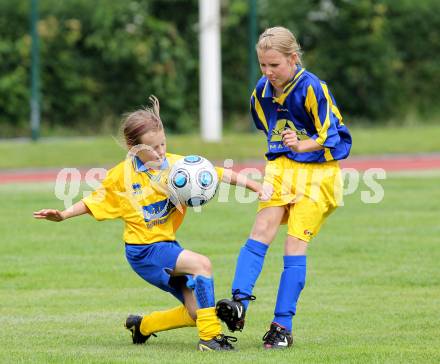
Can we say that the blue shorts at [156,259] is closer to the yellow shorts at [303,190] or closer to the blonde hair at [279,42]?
the yellow shorts at [303,190]

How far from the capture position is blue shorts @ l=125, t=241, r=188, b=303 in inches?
253

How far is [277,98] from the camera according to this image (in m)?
6.74

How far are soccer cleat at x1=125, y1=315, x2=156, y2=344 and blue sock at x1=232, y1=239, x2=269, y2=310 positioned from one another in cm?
69

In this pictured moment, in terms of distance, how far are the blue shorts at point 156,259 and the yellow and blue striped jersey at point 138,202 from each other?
41 millimetres

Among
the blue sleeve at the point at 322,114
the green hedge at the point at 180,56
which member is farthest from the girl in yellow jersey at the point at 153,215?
the green hedge at the point at 180,56

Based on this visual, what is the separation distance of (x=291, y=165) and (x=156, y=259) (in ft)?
3.32

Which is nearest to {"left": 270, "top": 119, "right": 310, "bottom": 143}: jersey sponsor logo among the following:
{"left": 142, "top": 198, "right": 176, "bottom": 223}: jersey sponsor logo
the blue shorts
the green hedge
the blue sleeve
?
the blue sleeve

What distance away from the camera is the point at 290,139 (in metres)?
6.45

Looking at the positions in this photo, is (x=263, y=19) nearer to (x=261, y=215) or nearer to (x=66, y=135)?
(x=66, y=135)

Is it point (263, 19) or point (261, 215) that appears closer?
point (261, 215)

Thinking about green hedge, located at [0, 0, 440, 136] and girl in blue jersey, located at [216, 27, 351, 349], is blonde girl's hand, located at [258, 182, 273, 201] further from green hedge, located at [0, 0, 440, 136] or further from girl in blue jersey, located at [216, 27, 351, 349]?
green hedge, located at [0, 0, 440, 136]

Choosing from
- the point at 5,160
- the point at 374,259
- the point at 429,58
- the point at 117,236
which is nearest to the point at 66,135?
the point at 5,160

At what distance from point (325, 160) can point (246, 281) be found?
87 centimetres

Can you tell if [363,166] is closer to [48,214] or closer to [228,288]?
[228,288]
